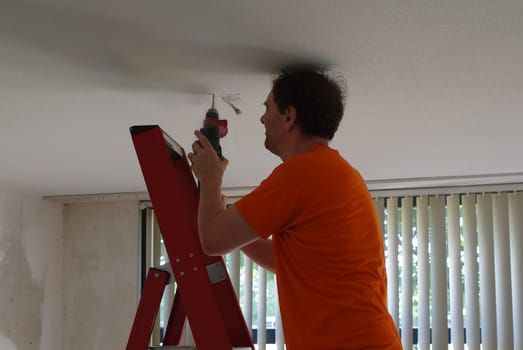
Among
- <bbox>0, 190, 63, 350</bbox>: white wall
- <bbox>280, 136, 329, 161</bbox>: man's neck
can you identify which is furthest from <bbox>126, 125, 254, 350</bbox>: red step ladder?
<bbox>0, 190, 63, 350</bbox>: white wall

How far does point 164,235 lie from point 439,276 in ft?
9.64

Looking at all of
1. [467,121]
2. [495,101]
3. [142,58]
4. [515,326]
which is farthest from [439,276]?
[142,58]

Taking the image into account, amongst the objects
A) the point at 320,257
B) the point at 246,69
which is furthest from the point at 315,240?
the point at 246,69

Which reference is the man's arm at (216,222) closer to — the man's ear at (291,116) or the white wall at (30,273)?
the man's ear at (291,116)

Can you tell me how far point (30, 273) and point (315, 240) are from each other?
3256 millimetres

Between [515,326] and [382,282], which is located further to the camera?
[515,326]

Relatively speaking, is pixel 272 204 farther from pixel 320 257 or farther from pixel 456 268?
pixel 456 268

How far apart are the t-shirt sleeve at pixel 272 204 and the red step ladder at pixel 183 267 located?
0.22 meters

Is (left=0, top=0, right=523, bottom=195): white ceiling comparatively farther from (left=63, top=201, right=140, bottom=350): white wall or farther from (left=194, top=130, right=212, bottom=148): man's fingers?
(left=63, top=201, right=140, bottom=350): white wall

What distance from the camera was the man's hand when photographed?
169cm

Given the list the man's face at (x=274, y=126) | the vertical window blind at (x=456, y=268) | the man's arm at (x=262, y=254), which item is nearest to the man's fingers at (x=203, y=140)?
the man's face at (x=274, y=126)

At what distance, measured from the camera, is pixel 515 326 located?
4.11 m

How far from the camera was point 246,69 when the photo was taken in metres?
1.96

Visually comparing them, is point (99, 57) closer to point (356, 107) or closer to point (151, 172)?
point (151, 172)
